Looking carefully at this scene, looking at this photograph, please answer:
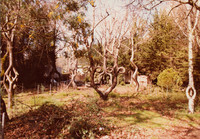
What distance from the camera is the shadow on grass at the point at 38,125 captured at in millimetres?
4922

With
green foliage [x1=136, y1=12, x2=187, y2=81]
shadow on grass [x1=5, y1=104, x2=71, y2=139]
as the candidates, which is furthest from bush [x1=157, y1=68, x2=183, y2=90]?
shadow on grass [x1=5, y1=104, x2=71, y2=139]

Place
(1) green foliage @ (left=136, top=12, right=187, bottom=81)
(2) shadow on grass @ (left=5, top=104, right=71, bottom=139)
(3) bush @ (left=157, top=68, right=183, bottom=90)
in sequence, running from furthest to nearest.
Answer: (1) green foliage @ (left=136, top=12, right=187, bottom=81) → (3) bush @ (left=157, top=68, right=183, bottom=90) → (2) shadow on grass @ (left=5, top=104, right=71, bottom=139)

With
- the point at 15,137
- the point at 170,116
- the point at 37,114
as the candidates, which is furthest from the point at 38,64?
the point at 170,116

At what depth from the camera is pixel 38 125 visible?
17.6 ft

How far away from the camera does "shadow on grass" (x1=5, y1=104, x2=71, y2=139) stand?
4.92m

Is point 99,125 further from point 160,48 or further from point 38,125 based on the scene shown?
point 160,48

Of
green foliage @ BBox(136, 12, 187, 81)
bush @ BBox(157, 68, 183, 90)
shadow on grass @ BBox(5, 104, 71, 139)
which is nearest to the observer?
shadow on grass @ BBox(5, 104, 71, 139)

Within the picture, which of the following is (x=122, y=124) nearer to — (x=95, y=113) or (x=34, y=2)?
(x=95, y=113)

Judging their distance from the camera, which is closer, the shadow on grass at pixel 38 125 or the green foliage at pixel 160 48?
the shadow on grass at pixel 38 125

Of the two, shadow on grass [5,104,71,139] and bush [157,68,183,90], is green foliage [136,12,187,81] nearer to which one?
bush [157,68,183,90]

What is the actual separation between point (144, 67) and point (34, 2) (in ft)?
50.8

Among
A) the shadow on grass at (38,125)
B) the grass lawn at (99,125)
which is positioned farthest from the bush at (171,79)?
the shadow on grass at (38,125)

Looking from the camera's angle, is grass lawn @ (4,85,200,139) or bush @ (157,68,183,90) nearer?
grass lawn @ (4,85,200,139)

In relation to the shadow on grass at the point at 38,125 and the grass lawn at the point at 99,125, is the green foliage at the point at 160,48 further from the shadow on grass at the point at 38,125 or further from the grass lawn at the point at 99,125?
the shadow on grass at the point at 38,125
